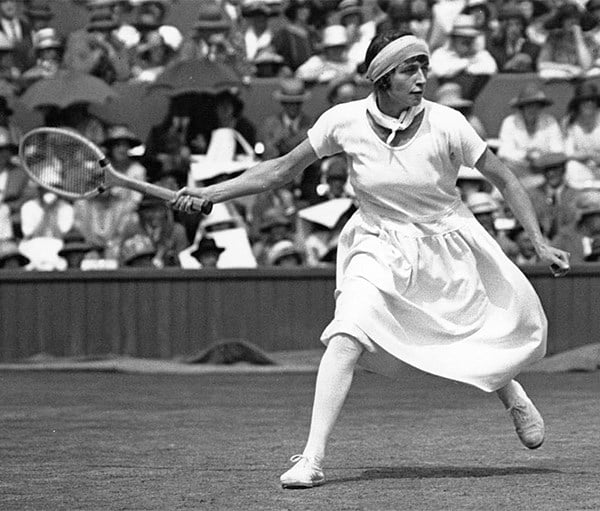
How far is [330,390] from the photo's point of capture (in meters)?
5.94

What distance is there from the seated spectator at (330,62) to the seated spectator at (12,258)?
3.38 m

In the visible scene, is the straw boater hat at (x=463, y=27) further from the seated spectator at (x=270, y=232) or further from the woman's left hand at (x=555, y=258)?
the woman's left hand at (x=555, y=258)

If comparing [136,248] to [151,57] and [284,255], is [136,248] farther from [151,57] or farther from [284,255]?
[151,57]

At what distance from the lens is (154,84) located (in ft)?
49.4

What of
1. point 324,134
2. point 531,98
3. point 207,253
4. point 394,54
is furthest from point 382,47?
point 531,98

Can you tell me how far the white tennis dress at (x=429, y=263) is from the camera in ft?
20.3

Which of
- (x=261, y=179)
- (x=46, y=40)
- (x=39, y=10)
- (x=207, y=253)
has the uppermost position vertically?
(x=261, y=179)

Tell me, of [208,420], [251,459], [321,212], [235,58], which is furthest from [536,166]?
[251,459]

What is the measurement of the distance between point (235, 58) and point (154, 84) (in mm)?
1062

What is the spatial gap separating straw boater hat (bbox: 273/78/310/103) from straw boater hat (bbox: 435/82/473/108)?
125 centimetres

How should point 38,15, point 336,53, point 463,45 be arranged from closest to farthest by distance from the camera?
1. point 463,45
2. point 336,53
3. point 38,15

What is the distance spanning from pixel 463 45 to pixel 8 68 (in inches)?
178

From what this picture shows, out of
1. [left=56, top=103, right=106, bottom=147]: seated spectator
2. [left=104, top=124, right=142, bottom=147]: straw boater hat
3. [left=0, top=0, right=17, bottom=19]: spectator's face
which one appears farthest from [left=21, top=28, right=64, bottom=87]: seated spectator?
[left=104, top=124, right=142, bottom=147]: straw boater hat

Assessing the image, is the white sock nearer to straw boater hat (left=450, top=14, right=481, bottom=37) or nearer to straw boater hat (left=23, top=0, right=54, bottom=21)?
straw boater hat (left=450, top=14, right=481, bottom=37)
